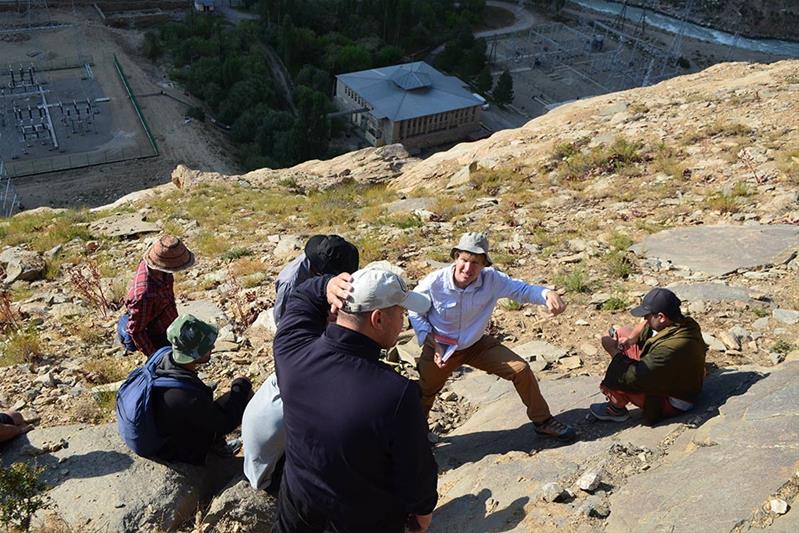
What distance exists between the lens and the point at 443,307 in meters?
5.02

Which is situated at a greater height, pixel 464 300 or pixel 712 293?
pixel 464 300

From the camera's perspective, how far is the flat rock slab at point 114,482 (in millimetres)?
4555

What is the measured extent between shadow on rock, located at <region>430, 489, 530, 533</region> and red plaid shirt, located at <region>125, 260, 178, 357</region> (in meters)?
2.94

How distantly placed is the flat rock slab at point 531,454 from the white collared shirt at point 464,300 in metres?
0.80

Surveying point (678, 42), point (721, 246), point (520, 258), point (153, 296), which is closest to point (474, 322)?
point (153, 296)

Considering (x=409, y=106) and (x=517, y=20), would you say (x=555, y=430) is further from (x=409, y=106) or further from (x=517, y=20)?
(x=517, y=20)

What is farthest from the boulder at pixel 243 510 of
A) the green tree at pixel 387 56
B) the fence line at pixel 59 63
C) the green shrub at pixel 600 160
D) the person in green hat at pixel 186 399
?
the green tree at pixel 387 56

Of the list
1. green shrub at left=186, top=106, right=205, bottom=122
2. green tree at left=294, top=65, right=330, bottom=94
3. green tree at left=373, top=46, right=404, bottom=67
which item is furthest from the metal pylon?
green shrub at left=186, top=106, right=205, bottom=122

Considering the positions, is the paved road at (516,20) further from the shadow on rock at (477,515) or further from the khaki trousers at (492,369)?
the shadow on rock at (477,515)

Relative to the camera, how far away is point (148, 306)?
582 centimetres

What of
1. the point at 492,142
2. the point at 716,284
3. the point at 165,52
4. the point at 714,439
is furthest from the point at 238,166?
the point at 714,439

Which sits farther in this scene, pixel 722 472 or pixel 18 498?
pixel 18 498

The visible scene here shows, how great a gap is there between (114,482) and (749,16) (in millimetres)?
84029

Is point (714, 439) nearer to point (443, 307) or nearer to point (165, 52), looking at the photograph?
point (443, 307)
